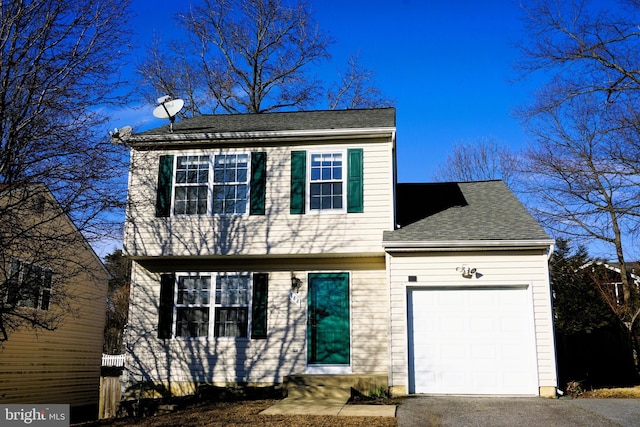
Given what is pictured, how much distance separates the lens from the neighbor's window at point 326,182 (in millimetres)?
11672

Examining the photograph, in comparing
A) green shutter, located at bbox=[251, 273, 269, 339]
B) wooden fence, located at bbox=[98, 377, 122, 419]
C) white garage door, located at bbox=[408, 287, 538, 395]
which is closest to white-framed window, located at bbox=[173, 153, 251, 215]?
green shutter, located at bbox=[251, 273, 269, 339]

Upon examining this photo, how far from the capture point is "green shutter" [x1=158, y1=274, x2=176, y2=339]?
11.9 metres

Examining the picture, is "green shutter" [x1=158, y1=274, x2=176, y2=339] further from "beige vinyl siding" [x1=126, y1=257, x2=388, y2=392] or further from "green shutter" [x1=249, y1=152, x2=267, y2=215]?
"green shutter" [x1=249, y1=152, x2=267, y2=215]

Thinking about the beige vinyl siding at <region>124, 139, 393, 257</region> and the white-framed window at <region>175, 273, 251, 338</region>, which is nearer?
the beige vinyl siding at <region>124, 139, 393, 257</region>

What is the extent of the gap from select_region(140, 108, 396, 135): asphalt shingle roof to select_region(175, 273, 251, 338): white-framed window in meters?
3.27

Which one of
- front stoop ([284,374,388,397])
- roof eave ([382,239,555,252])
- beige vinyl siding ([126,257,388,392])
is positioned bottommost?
front stoop ([284,374,388,397])

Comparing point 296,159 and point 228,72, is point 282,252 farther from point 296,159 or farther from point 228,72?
point 228,72

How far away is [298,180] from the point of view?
11.9 m

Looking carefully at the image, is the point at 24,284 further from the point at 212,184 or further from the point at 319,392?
the point at 319,392

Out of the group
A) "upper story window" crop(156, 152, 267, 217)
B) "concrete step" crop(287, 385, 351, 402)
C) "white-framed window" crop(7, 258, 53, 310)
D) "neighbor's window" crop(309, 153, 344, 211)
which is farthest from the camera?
"upper story window" crop(156, 152, 267, 217)

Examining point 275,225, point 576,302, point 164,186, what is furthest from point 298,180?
point 576,302

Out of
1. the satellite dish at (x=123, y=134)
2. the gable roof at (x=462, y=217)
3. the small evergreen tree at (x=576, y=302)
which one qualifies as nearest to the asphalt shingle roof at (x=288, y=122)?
the satellite dish at (x=123, y=134)

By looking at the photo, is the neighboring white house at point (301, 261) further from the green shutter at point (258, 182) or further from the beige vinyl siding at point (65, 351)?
the beige vinyl siding at point (65, 351)

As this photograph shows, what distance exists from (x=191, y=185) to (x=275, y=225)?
6.90ft
